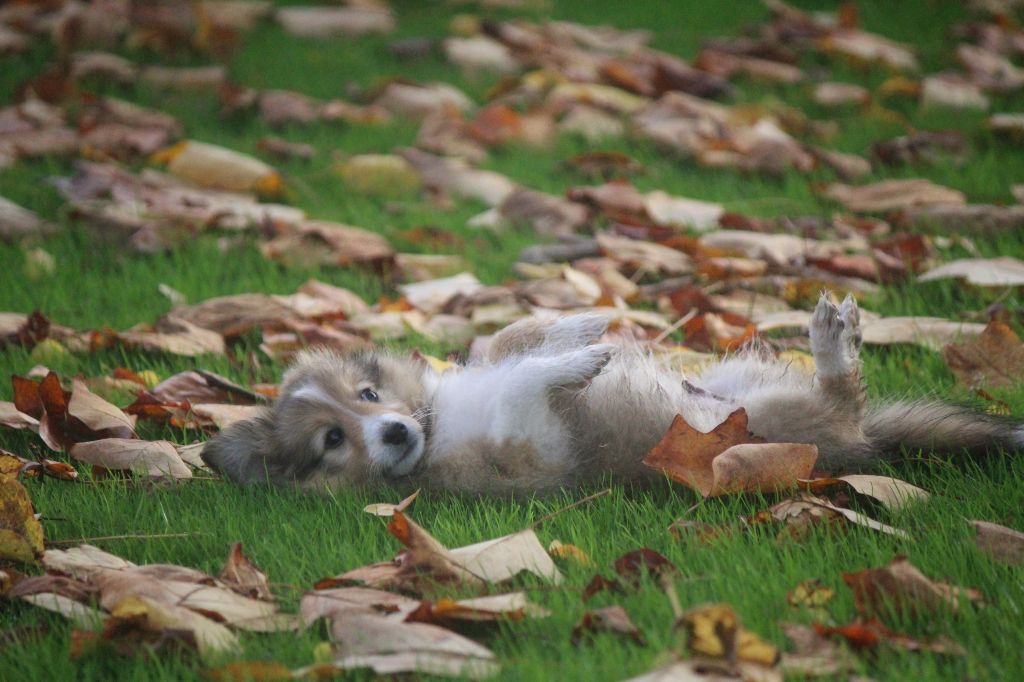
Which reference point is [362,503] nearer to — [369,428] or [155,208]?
[369,428]

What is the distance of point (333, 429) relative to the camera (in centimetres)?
389

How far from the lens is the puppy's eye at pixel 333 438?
3.88 metres

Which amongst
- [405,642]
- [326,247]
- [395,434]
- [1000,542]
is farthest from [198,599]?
[326,247]

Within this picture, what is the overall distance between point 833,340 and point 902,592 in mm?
1203

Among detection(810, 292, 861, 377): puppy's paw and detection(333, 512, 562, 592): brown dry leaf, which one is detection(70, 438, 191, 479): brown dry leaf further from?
detection(810, 292, 861, 377): puppy's paw

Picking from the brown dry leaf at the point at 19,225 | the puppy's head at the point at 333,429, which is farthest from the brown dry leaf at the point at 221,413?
the brown dry leaf at the point at 19,225

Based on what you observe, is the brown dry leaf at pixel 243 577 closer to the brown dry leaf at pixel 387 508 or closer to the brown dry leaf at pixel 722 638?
the brown dry leaf at pixel 387 508

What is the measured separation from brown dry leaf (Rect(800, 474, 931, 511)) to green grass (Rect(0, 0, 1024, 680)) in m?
0.06

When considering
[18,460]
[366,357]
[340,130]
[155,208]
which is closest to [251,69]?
[340,130]

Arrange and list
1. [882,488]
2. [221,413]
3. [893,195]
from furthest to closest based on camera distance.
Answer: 1. [893,195]
2. [221,413]
3. [882,488]

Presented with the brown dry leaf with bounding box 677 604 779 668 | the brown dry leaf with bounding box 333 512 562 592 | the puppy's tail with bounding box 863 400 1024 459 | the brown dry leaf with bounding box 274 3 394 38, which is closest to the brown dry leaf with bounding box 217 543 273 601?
the brown dry leaf with bounding box 333 512 562 592

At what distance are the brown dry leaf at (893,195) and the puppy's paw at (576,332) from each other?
2.45m

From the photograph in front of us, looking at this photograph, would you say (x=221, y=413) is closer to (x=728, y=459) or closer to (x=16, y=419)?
(x=16, y=419)

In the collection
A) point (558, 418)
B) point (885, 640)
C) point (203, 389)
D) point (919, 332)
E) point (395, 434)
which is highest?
point (885, 640)
